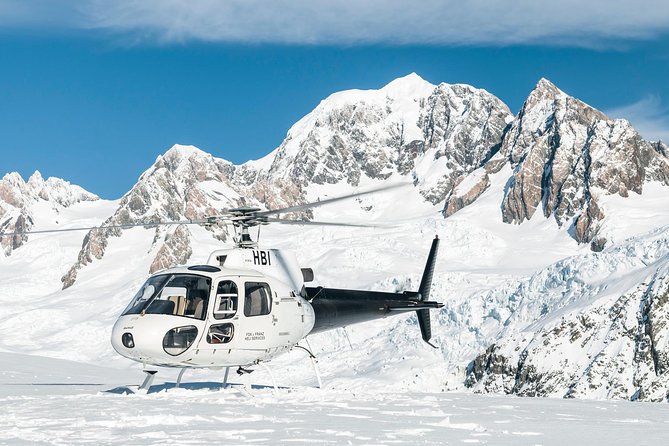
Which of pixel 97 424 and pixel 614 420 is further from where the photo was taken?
pixel 614 420

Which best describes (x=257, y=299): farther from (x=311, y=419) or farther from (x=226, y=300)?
(x=311, y=419)

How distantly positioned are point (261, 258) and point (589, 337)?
406ft

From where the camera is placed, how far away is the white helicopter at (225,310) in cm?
1670

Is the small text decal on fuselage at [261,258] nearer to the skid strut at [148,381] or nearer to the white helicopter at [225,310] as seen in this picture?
the white helicopter at [225,310]

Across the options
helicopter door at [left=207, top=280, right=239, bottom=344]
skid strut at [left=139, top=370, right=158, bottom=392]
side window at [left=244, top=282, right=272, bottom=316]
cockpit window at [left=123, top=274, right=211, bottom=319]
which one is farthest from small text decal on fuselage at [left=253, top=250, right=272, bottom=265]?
skid strut at [left=139, top=370, right=158, bottom=392]

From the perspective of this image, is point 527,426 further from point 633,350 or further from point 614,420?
point 633,350

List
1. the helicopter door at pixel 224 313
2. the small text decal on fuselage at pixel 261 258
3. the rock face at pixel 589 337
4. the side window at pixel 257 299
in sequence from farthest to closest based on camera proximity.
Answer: the rock face at pixel 589 337, the small text decal on fuselage at pixel 261 258, the side window at pixel 257 299, the helicopter door at pixel 224 313

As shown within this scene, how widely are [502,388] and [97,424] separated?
130m

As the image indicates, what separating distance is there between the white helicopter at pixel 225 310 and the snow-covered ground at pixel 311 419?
0.81 m

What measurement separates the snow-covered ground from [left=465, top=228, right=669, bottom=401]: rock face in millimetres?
118326

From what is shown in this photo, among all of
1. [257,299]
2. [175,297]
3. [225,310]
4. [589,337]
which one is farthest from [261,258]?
[589,337]

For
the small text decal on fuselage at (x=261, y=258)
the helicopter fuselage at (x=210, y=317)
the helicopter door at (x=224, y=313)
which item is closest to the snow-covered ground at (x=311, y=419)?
the helicopter fuselage at (x=210, y=317)

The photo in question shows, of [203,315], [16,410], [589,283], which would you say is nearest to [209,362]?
[203,315]

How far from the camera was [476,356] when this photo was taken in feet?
462
